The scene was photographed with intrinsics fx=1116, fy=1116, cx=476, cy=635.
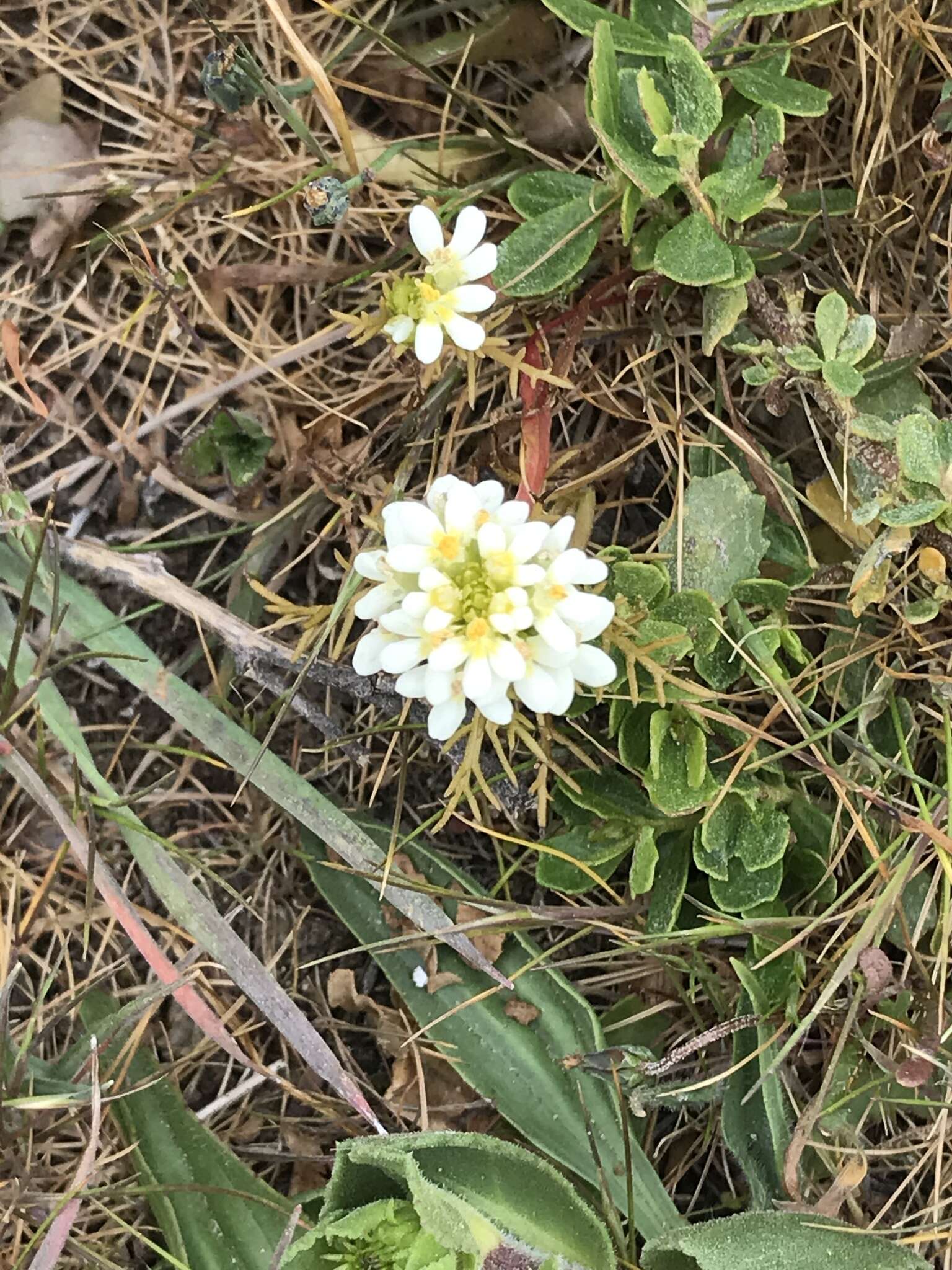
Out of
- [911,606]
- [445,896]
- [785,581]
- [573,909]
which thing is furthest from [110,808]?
[911,606]

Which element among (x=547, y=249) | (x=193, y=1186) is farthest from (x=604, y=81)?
(x=193, y=1186)

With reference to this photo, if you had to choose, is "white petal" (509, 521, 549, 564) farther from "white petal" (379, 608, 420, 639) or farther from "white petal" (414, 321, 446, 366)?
"white petal" (414, 321, 446, 366)

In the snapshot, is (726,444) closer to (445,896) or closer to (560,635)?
(560,635)

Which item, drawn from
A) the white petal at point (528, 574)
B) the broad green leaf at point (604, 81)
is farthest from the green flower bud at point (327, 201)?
the white petal at point (528, 574)

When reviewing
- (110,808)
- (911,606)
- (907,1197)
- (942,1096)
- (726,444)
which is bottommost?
(907,1197)

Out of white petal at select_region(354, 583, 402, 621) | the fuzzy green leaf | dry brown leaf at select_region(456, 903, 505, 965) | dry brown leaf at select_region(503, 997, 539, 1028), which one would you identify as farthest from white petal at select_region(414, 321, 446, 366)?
the fuzzy green leaf

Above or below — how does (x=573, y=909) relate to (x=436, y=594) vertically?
below

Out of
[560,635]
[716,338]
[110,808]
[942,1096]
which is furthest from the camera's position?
[110,808]

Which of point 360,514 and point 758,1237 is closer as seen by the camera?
point 758,1237
